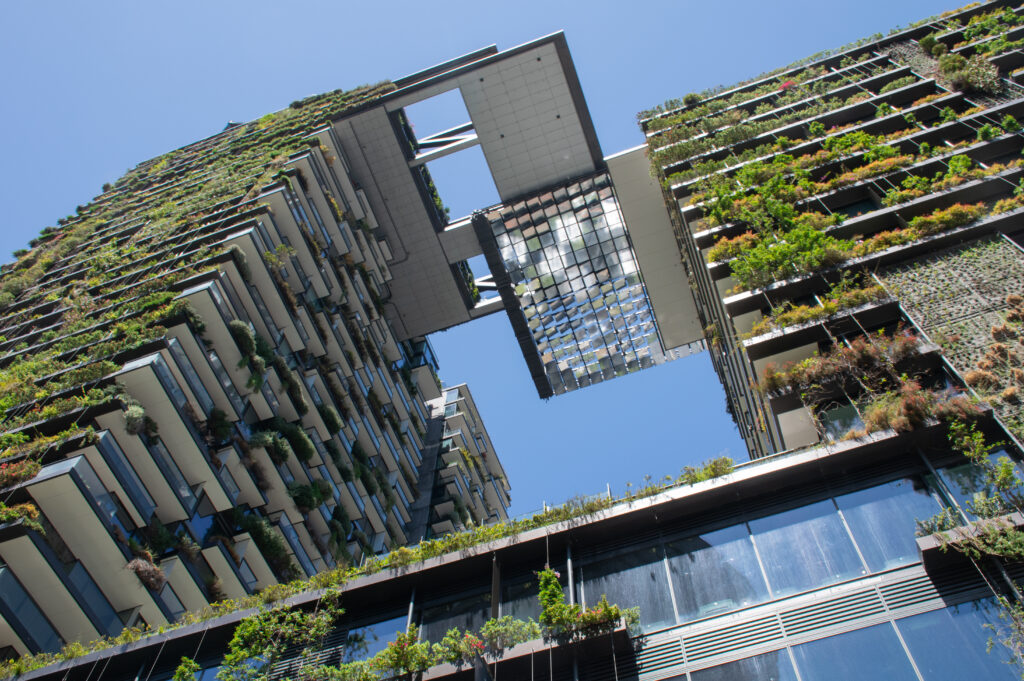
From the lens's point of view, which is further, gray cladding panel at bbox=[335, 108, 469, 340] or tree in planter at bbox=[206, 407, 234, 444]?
gray cladding panel at bbox=[335, 108, 469, 340]

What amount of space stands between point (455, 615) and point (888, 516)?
893cm

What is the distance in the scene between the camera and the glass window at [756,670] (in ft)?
42.4

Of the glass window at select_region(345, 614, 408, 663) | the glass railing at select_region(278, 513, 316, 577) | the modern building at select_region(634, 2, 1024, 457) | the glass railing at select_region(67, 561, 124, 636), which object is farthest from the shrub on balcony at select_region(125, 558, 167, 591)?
the modern building at select_region(634, 2, 1024, 457)

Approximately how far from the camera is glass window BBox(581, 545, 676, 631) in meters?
14.9

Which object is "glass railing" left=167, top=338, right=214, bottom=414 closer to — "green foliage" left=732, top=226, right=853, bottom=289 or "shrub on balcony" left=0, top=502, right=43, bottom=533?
"shrub on balcony" left=0, top=502, right=43, bottom=533

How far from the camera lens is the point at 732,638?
13828mm

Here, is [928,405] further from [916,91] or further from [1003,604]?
[916,91]

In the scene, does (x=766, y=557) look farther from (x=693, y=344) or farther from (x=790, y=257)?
(x=693, y=344)

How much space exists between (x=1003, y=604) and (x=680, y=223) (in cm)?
2428

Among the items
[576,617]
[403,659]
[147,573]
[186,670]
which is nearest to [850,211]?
[576,617]

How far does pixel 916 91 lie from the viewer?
→ 33.4 metres

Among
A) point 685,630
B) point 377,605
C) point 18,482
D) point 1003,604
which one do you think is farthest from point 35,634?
point 1003,604

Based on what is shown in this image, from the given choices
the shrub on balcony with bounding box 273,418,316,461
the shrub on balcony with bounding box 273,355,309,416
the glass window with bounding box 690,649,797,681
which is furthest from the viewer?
the shrub on balcony with bounding box 273,355,309,416

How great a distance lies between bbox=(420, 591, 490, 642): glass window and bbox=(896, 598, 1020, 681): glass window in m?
7.94
